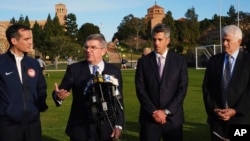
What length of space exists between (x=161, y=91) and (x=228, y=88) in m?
0.90

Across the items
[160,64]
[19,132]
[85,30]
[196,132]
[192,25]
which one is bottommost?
[196,132]

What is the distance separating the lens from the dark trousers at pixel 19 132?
550 centimetres

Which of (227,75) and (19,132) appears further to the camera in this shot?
(227,75)

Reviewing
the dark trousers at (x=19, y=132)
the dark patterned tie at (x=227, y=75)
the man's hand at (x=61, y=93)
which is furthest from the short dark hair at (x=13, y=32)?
the dark patterned tie at (x=227, y=75)

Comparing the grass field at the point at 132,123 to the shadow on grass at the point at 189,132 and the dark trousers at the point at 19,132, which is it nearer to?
the shadow on grass at the point at 189,132

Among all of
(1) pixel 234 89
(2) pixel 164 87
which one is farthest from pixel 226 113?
(2) pixel 164 87

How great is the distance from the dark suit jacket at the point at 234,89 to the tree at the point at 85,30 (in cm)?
12395

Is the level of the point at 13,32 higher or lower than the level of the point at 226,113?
higher

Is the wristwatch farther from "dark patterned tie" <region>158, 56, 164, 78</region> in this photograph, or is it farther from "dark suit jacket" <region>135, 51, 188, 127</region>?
"dark patterned tie" <region>158, 56, 164, 78</region>

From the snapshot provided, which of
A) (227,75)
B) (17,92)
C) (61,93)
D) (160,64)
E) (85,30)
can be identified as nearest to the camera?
(61,93)

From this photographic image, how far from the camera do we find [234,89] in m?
5.84

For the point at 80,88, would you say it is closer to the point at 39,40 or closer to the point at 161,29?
the point at 161,29

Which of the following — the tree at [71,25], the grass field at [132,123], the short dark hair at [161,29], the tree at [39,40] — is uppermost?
the tree at [71,25]

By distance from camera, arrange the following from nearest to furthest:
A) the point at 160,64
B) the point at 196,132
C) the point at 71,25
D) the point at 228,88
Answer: the point at 228,88
the point at 160,64
the point at 196,132
the point at 71,25
